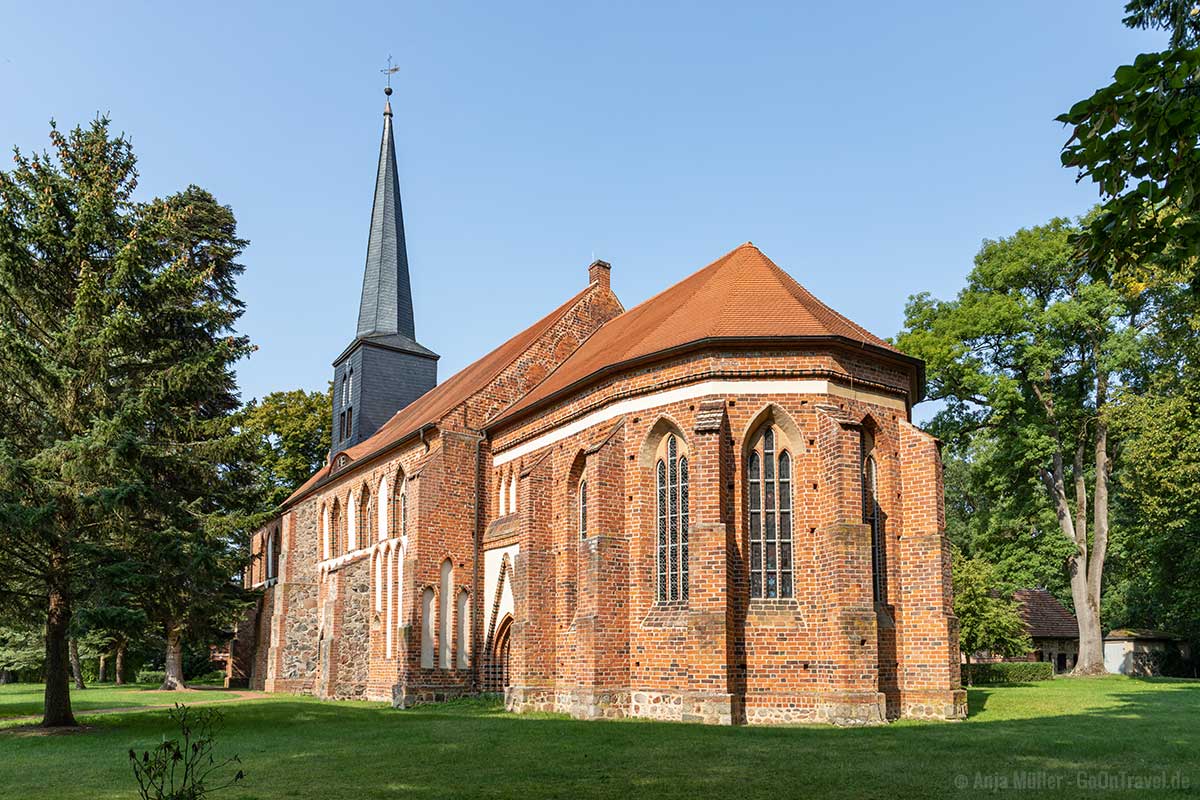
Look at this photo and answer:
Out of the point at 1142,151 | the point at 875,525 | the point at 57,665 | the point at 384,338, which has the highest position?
the point at 384,338

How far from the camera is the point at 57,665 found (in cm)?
1805

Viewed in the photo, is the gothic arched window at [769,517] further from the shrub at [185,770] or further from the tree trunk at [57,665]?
the tree trunk at [57,665]

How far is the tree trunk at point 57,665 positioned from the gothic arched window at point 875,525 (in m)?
14.9

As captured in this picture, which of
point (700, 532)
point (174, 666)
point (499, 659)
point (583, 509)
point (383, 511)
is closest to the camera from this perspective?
point (700, 532)

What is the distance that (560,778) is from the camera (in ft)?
33.6

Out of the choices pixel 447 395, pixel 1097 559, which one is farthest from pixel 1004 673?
pixel 447 395

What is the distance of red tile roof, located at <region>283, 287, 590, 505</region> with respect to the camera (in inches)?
1051

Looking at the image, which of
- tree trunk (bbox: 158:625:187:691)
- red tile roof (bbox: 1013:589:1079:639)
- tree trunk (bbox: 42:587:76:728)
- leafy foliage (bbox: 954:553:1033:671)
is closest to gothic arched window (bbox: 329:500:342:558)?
tree trunk (bbox: 158:625:187:691)

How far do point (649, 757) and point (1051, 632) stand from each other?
36265 millimetres

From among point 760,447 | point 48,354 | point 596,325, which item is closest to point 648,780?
point 760,447

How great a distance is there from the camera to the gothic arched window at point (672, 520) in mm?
18484

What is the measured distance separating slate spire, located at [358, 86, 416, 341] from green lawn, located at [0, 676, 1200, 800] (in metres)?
18.8

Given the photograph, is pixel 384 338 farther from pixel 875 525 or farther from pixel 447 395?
pixel 875 525

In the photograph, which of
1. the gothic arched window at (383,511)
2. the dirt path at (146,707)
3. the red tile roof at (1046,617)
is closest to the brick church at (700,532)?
the gothic arched window at (383,511)
